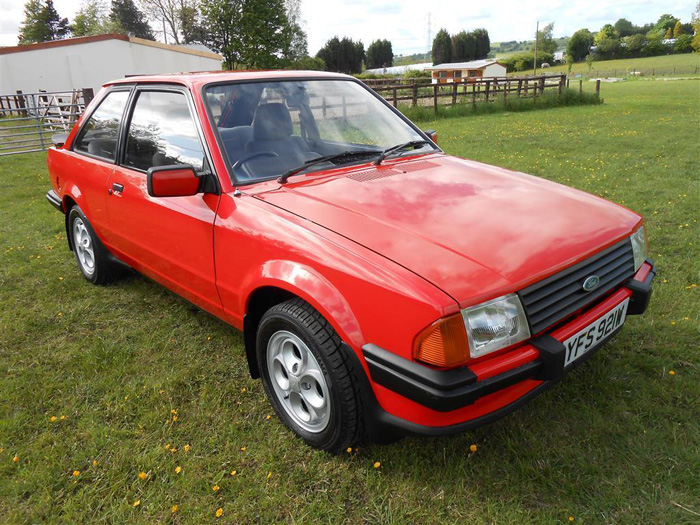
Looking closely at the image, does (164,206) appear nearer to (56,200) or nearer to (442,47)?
(56,200)

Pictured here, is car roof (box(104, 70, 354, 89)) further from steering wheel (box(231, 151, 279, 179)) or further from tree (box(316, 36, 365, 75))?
tree (box(316, 36, 365, 75))

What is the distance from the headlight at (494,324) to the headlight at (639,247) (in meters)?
0.99

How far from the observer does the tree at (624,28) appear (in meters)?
122

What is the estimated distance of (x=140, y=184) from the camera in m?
3.17

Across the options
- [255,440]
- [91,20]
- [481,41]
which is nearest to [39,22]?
[91,20]

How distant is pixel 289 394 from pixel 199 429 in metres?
0.53

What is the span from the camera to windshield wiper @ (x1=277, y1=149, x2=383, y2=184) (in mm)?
2662

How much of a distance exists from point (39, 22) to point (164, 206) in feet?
279

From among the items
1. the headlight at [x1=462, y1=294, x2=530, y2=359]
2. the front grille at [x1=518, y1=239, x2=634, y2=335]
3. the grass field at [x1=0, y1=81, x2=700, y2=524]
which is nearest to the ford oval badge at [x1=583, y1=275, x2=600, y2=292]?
the front grille at [x1=518, y1=239, x2=634, y2=335]

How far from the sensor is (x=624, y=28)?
12450cm

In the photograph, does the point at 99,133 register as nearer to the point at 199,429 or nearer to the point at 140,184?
the point at 140,184

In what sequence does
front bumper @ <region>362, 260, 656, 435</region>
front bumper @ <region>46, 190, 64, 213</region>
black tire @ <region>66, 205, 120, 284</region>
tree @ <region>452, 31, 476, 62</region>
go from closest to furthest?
front bumper @ <region>362, 260, 656, 435</region>, black tire @ <region>66, 205, 120, 284</region>, front bumper @ <region>46, 190, 64, 213</region>, tree @ <region>452, 31, 476, 62</region>

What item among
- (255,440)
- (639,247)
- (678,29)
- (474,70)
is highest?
(678,29)

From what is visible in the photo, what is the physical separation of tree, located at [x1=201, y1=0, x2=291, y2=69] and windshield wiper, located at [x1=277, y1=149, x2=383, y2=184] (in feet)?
164
